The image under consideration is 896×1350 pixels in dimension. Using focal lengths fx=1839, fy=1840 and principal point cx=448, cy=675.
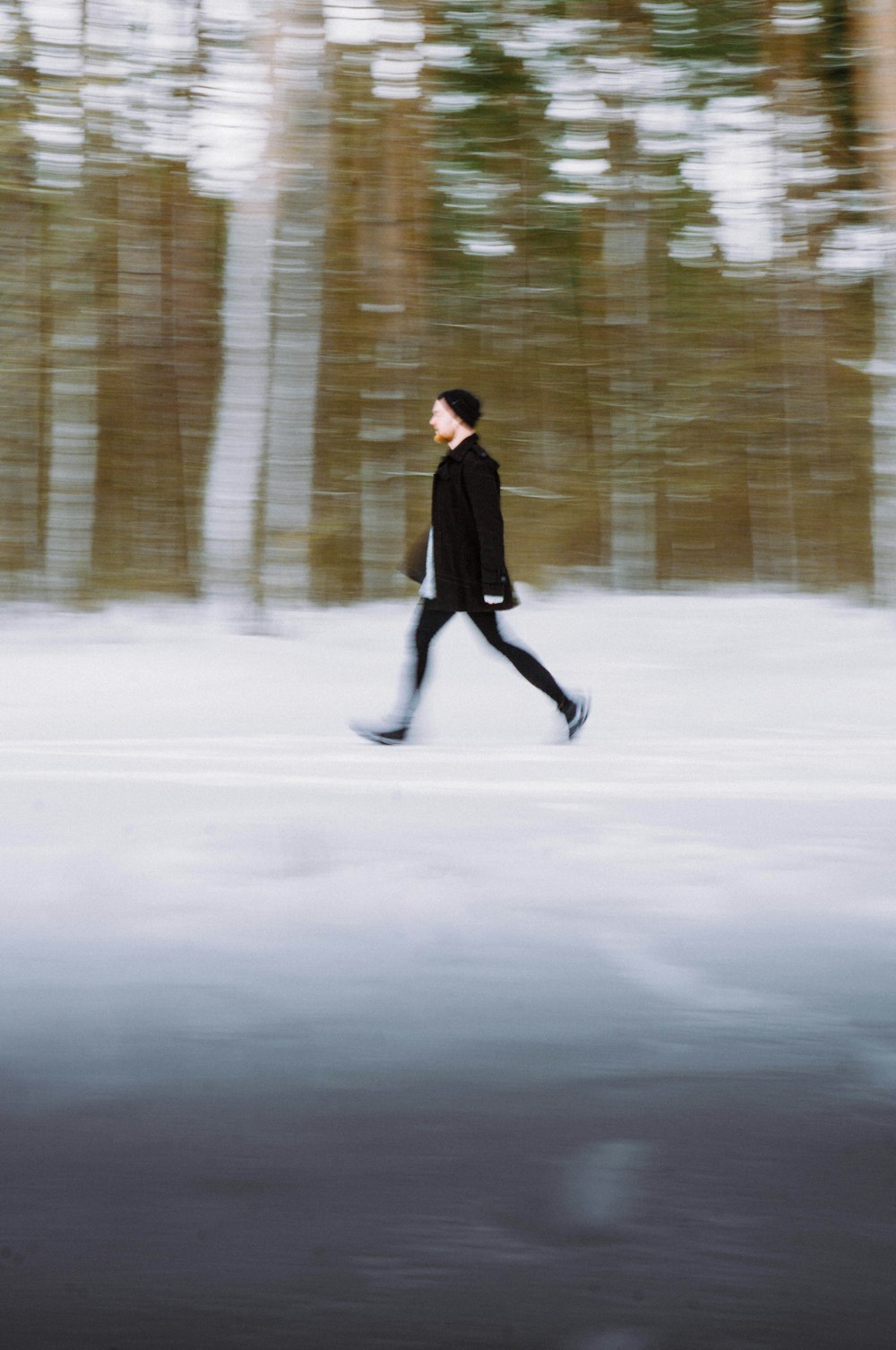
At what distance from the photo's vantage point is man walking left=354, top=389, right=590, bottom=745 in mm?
8625

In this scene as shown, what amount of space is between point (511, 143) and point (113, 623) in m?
7.15

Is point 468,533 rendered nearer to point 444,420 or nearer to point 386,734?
point 444,420

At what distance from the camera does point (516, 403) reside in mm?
20453

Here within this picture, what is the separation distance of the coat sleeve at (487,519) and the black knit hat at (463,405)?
0.18m

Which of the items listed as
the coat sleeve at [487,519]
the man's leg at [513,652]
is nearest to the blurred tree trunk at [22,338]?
the coat sleeve at [487,519]

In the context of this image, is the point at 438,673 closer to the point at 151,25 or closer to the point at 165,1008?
the point at 151,25

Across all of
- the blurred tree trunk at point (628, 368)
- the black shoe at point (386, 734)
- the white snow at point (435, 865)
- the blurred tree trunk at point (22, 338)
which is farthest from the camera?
the blurred tree trunk at point (628, 368)

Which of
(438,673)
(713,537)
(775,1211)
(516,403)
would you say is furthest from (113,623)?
(775,1211)

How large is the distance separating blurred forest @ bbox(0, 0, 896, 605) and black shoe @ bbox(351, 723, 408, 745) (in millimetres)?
4766

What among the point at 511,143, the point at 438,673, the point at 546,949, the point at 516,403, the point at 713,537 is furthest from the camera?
the point at 713,537

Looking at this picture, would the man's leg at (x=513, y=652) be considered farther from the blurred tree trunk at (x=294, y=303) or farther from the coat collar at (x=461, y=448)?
the blurred tree trunk at (x=294, y=303)

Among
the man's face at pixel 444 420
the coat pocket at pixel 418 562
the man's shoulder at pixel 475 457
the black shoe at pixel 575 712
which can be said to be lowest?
the black shoe at pixel 575 712

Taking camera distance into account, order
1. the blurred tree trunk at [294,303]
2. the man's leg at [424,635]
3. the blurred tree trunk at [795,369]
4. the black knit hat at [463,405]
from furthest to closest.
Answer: the blurred tree trunk at [795,369] < the blurred tree trunk at [294,303] < the man's leg at [424,635] < the black knit hat at [463,405]

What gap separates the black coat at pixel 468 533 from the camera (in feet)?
28.3
